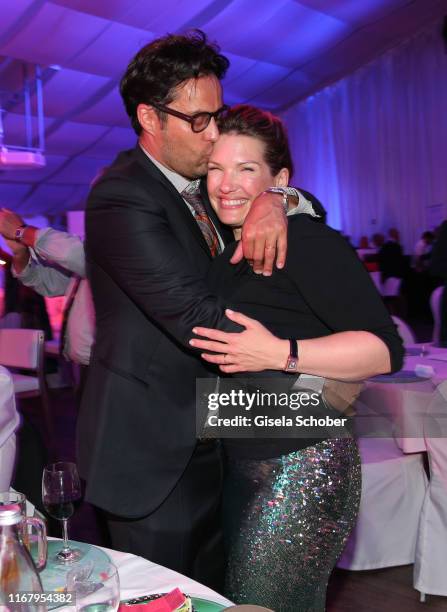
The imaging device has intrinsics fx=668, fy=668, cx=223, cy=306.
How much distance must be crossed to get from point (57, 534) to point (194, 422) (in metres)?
0.81

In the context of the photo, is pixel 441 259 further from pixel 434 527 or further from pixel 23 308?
pixel 23 308

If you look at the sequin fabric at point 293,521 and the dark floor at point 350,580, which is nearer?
the sequin fabric at point 293,521

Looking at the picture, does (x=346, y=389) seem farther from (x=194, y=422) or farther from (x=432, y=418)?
(x=432, y=418)

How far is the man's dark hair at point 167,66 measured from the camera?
154 cm

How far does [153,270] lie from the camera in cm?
142

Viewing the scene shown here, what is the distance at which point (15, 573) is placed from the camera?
2.92ft

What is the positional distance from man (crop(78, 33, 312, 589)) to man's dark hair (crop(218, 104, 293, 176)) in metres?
0.04

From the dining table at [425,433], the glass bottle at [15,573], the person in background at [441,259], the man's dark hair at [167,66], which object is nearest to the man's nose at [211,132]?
the man's dark hair at [167,66]

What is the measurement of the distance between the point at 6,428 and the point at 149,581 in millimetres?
659

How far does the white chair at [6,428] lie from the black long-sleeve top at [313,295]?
0.60m

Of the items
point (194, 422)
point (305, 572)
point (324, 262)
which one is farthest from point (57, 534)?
point (324, 262)

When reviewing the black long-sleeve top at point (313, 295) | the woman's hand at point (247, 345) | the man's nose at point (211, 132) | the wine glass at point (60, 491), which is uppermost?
the man's nose at point (211, 132)

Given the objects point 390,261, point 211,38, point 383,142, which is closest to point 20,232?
point 211,38

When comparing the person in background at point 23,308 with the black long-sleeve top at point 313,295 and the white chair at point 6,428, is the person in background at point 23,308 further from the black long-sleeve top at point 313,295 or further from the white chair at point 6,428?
the black long-sleeve top at point 313,295
